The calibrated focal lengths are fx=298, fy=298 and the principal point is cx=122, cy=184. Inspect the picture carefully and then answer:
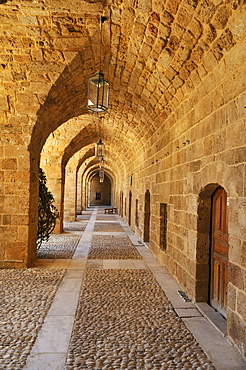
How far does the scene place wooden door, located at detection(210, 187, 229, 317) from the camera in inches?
139

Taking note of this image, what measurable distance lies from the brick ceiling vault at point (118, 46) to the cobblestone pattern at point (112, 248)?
280 centimetres

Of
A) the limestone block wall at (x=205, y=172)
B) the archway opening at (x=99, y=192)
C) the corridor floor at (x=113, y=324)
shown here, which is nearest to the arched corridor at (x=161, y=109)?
the limestone block wall at (x=205, y=172)

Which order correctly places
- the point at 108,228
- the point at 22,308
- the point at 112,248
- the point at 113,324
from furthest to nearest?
1. the point at 108,228
2. the point at 112,248
3. the point at 22,308
4. the point at 113,324

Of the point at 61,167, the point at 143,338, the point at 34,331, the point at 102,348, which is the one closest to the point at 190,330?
the point at 143,338

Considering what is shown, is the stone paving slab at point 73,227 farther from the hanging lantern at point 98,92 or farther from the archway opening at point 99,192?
the archway opening at point 99,192

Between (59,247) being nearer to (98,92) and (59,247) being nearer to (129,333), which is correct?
(98,92)

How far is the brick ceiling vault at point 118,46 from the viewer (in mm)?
3316

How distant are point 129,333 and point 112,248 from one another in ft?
15.7

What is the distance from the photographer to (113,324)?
128 inches

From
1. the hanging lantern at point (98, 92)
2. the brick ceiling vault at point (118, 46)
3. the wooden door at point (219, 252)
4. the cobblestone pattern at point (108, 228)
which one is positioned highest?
the brick ceiling vault at point (118, 46)

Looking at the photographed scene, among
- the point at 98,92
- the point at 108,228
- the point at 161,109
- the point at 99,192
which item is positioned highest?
the point at 161,109

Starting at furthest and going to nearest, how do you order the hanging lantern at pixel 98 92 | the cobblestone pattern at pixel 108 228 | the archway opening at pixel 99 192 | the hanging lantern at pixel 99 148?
the archway opening at pixel 99 192, the cobblestone pattern at pixel 108 228, the hanging lantern at pixel 99 148, the hanging lantern at pixel 98 92

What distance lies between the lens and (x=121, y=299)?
4.03m

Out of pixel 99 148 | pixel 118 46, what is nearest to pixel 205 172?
pixel 118 46
